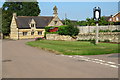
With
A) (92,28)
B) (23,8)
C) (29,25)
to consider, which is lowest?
(92,28)

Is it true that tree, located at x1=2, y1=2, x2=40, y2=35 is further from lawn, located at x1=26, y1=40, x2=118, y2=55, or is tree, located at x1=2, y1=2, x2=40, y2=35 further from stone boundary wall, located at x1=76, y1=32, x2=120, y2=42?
lawn, located at x1=26, y1=40, x2=118, y2=55

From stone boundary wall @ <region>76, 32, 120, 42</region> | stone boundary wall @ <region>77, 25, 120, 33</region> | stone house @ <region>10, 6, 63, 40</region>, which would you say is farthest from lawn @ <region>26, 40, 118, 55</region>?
stone house @ <region>10, 6, 63, 40</region>

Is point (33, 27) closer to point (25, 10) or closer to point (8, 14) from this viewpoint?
point (8, 14)

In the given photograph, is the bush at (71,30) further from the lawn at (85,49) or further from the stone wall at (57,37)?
the lawn at (85,49)

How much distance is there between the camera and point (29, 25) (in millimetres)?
59844

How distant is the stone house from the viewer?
57.7 metres

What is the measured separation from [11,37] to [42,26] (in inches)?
417

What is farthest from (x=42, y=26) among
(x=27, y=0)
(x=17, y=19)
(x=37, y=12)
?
(x=27, y=0)

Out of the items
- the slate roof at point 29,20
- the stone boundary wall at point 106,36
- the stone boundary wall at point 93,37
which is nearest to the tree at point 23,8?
the slate roof at point 29,20

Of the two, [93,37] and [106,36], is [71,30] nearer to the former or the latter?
[93,37]

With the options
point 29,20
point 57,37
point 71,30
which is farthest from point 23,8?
point 71,30

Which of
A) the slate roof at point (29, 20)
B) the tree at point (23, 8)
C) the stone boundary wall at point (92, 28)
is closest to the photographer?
the stone boundary wall at point (92, 28)

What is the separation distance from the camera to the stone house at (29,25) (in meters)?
57.7

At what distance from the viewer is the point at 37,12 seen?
8694 centimetres
